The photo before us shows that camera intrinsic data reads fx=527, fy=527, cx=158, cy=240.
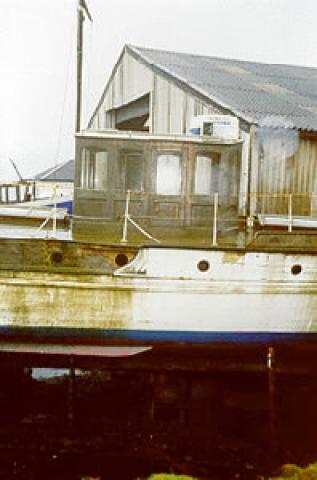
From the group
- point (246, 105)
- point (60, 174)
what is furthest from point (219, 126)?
point (60, 174)

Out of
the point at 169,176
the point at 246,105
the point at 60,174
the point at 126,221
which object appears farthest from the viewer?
the point at 60,174

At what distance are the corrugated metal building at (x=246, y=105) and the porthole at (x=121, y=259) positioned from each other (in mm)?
4975

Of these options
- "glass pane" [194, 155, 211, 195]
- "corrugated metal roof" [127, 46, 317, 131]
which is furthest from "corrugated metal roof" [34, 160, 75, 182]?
"glass pane" [194, 155, 211, 195]

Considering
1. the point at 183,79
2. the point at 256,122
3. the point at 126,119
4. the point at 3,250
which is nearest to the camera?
the point at 3,250

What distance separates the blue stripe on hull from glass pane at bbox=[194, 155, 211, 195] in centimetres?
283

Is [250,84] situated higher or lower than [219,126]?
higher

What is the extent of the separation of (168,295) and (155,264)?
2.04 feet

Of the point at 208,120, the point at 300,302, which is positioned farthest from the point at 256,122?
the point at 300,302

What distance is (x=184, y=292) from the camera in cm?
966

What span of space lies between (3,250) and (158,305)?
295cm

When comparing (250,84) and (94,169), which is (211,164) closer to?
(94,169)

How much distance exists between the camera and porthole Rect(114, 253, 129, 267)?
380 inches

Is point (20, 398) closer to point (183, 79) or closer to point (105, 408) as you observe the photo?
point (105, 408)

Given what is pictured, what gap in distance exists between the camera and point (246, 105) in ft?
48.6
